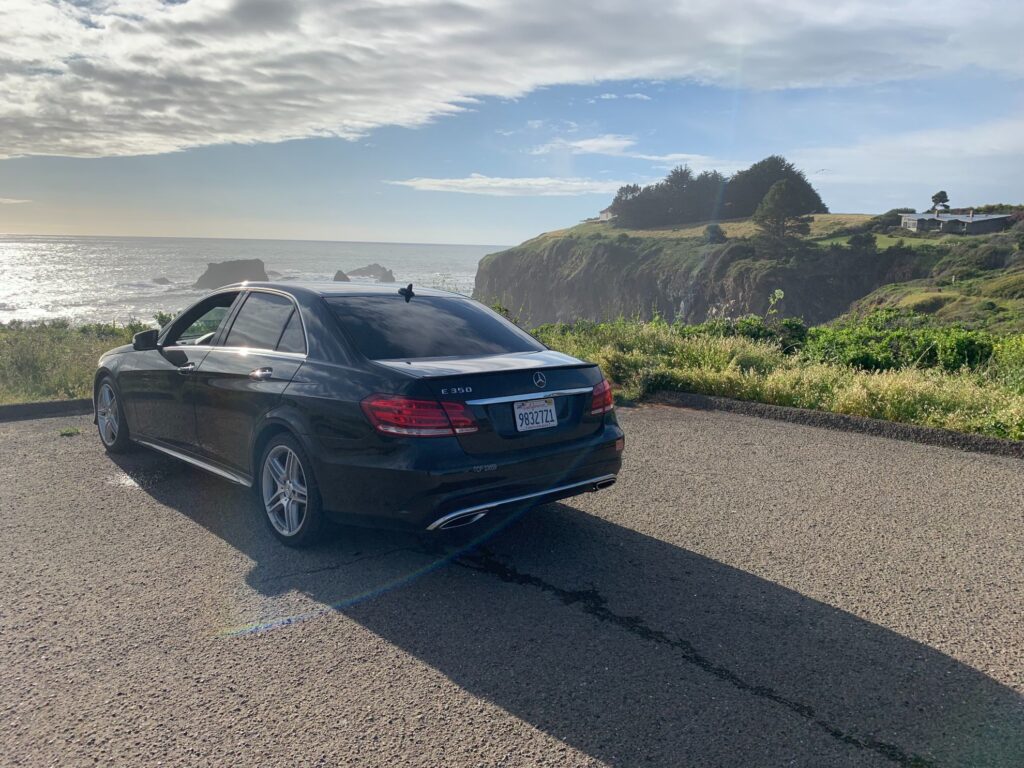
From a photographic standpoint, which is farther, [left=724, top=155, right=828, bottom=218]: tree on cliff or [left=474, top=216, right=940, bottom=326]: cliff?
[left=724, top=155, right=828, bottom=218]: tree on cliff

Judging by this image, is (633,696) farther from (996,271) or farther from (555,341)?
(996,271)

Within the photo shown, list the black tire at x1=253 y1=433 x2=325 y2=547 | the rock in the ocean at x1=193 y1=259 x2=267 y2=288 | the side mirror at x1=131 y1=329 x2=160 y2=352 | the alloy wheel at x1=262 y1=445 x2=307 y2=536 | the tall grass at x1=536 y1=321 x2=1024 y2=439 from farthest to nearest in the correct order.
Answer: the rock in the ocean at x1=193 y1=259 x2=267 y2=288 → the tall grass at x1=536 y1=321 x2=1024 y2=439 → the side mirror at x1=131 y1=329 x2=160 y2=352 → the alloy wheel at x1=262 y1=445 x2=307 y2=536 → the black tire at x1=253 y1=433 x2=325 y2=547

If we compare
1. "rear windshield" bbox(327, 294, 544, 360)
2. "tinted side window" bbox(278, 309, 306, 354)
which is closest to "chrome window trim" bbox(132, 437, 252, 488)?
"tinted side window" bbox(278, 309, 306, 354)

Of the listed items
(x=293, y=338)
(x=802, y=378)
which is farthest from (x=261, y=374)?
(x=802, y=378)

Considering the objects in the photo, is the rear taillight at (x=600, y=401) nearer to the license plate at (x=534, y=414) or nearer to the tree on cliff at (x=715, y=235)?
the license plate at (x=534, y=414)

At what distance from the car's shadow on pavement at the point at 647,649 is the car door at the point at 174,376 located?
1.12 meters

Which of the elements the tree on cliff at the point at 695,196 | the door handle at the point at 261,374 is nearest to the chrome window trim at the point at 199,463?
the door handle at the point at 261,374

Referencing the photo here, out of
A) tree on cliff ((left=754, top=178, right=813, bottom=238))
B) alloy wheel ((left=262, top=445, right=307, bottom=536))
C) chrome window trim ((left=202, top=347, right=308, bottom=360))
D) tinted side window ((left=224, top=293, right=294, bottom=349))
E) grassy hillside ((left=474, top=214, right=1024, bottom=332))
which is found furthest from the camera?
tree on cliff ((left=754, top=178, right=813, bottom=238))

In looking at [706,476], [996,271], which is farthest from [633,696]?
[996,271]

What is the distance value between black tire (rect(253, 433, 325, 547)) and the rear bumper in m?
0.15

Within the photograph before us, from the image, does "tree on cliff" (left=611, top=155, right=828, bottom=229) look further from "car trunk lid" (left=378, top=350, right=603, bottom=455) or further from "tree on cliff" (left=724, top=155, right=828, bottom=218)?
"car trunk lid" (left=378, top=350, right=603, bottom=455)

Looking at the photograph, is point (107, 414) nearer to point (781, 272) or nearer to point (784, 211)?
point (781, 272)

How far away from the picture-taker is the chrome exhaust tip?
4.10 m

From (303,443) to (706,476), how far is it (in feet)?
11.6
